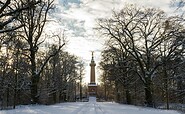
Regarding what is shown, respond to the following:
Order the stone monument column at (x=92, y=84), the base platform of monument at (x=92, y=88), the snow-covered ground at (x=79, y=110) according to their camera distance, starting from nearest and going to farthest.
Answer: the snow-covered ground at (x=79, y=110) → the base platform of monument at (x=92, y=88) → the stone monument column at (x=92, y=84)

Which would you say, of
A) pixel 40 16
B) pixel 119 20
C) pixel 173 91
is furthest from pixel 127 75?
pixel 173 91

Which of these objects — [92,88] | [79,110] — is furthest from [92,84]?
[79,110]

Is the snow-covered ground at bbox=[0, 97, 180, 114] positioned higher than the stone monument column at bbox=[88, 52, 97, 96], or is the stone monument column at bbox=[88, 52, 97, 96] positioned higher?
the stone monument column at bbox=[88, 52, 97, 96]

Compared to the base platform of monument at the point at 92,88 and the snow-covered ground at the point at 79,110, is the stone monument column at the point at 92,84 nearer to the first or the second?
the base platform of monument at the point at 92,88

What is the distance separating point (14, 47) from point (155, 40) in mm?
15752

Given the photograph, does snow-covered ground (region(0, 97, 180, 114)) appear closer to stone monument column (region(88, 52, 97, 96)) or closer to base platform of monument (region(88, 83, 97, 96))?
base platform of monument (region(88, 83, 97, 96))

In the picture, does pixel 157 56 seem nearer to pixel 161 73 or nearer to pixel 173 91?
pixel 161 73

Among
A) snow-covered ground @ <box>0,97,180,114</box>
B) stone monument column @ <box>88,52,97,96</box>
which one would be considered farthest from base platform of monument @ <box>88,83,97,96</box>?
snow-covered ground @ <box>0,97,180,114</box>

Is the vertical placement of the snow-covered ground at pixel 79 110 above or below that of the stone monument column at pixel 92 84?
below

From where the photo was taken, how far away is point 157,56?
3186 centimetres

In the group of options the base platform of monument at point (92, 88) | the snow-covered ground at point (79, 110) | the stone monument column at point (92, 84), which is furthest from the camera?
the stone monument column at point (92, 84)

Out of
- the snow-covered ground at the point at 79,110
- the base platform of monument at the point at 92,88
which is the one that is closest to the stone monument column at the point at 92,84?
the base platform of monument at the point at 92,88

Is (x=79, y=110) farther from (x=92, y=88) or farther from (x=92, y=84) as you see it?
(x=92, y=88)

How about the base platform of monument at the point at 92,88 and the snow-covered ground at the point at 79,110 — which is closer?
the snow-covered ground at the point at 79,110
